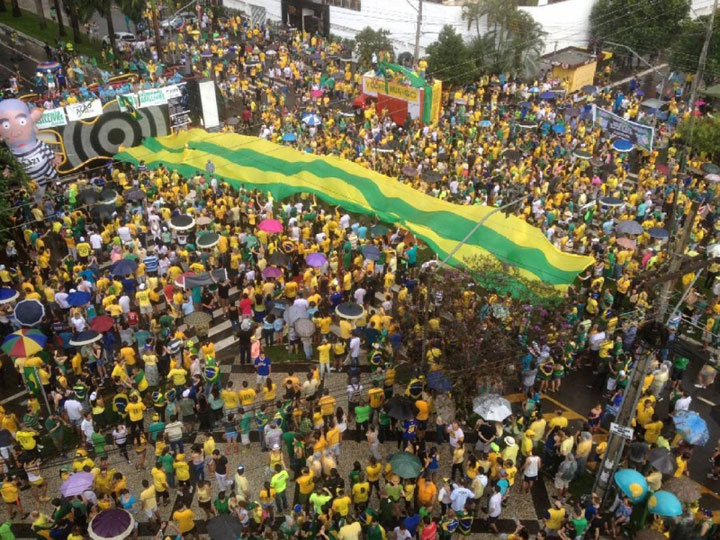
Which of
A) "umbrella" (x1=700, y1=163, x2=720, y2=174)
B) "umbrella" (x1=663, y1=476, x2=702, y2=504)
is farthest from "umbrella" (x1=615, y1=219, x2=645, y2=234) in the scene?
"umbrella" (x1=663, y1=476, x2=702, y2=504)

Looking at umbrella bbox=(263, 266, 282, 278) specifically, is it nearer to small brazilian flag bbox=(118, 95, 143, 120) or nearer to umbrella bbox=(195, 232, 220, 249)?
umbrella bbox=(195, 232, 220, 249)

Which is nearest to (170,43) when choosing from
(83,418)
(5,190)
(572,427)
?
(5,190)

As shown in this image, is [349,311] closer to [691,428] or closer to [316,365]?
[316,365]

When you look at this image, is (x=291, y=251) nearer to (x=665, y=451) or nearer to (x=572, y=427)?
(x=572, y=427)

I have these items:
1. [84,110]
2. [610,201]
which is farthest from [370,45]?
[610,201]

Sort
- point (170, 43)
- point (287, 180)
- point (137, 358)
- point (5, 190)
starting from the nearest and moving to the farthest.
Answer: point (137, 358), point (5, 190), point (287, 180), point (170, 43)

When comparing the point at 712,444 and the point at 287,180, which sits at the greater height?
the point at 287,180

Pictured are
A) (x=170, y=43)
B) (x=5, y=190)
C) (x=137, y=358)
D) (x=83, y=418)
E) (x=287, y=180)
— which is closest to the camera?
(x=83, y=418)
